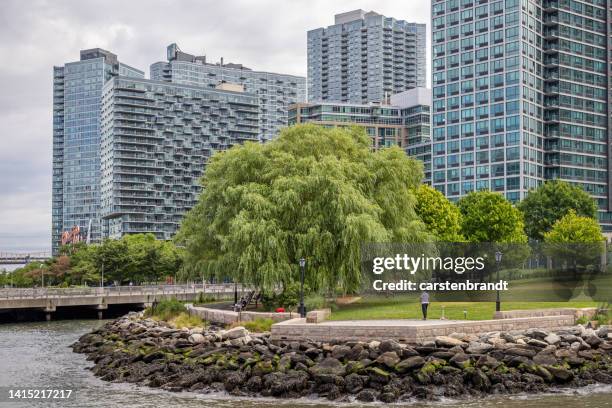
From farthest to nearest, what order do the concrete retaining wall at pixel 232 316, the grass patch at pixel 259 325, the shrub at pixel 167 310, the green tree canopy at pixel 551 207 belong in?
the green tree canopy at pixel 551 207
the shrub at pixel 167 310
the concrete retaining wall at pixel 232 316
the grass patch at pixel 259 325

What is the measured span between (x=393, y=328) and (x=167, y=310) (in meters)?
27.7

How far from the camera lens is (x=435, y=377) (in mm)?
36000

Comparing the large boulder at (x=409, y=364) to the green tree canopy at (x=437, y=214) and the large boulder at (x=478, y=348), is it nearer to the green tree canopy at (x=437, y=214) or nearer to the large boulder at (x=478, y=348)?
the large boulder at (x=478, y=348)

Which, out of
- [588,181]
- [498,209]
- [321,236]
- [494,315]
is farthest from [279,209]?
[588,181]

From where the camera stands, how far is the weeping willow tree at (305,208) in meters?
53.0

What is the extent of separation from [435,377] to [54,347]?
3121 centimetres

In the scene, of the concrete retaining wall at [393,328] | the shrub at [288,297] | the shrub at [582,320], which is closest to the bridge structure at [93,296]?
the shrub at [288,297]

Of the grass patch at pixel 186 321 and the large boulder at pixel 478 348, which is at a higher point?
the large boulder at pixel 478 348

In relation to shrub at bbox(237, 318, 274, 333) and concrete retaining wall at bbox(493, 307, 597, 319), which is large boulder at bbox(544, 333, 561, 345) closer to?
concrete retaining wall at bbox(493, 307, 597, 319)

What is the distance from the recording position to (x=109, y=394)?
122ft

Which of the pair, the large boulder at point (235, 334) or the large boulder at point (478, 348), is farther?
the large boulder at point (235, 334)

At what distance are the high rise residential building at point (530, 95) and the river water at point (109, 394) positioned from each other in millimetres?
105482

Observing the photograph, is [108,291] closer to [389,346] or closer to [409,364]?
[389,346]

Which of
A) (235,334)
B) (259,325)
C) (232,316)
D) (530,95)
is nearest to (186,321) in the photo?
(232,316)
